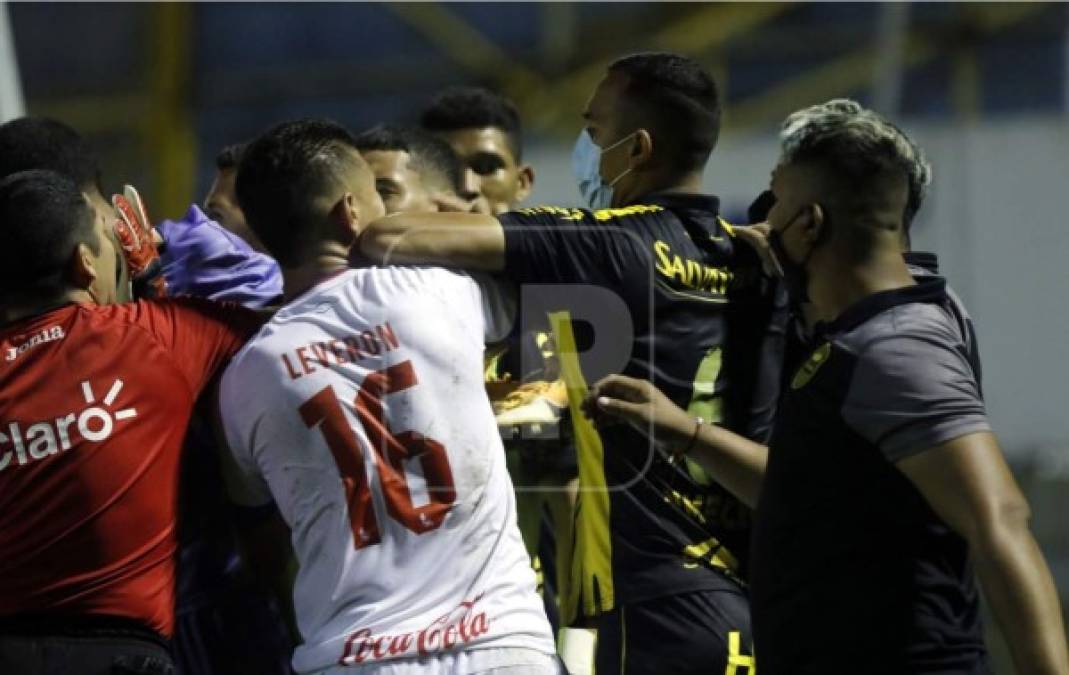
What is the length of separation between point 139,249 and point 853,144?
6.81 ft

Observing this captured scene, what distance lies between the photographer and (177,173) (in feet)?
67.9

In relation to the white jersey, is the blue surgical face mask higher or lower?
higher

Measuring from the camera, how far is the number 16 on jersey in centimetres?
410

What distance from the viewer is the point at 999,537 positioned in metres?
3.48

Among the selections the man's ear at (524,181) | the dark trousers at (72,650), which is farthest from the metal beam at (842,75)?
the dark trousers at (72,650)

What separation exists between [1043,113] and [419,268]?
585 inches

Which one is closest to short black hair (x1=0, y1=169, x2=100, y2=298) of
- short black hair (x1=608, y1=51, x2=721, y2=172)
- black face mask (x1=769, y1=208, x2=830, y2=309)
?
short black hair (x1=608, y1=51, x2=721, y2=172)

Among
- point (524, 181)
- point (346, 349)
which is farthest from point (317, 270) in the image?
point (524, 181)

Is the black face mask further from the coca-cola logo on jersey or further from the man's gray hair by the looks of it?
the coca-cola logo on jersey

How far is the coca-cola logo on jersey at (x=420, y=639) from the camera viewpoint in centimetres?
404

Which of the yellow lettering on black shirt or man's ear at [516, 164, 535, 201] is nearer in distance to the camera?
the yellow lettering on black shirt

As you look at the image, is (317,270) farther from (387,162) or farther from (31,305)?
(387,162)

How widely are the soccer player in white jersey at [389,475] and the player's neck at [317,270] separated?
55 millimetres

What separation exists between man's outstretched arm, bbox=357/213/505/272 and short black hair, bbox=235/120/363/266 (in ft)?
0.51
